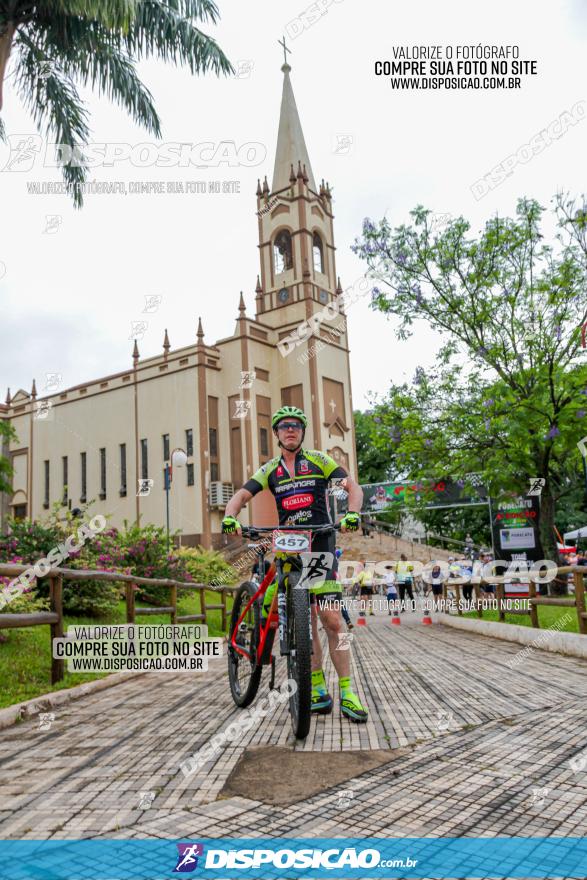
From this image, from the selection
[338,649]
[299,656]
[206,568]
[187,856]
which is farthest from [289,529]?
[206,568]

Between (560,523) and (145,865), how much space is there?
42645 millimetres

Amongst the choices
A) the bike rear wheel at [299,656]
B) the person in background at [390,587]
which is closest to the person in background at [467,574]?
the person in background at [390,587]

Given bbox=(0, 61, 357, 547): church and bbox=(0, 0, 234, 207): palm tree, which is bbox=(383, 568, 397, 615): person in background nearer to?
bbox=(0, 0, 234, 207): palm tree

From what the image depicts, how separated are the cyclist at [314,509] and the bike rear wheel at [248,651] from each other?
0.20 meters

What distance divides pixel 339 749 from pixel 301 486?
5.76 feet

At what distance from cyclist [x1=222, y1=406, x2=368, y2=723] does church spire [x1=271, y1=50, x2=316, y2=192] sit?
4219cm

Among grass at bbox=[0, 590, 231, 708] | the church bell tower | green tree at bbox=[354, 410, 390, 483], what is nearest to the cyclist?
grass at bbox=[0, 590, 231, 708]

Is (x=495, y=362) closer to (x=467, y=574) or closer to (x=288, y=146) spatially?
(x=467, y=574)

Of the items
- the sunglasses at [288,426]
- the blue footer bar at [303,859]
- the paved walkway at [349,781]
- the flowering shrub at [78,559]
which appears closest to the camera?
the blue footer bar at [303,859]

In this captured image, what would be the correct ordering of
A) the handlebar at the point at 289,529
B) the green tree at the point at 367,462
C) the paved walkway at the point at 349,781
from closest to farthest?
1. the paved walkway at the point at 349,781
2. the handlebar at the point at 289,529
3. the green tree at the point at 367,462

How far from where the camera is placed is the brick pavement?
2547 millimetres

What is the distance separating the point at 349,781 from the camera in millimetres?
2980

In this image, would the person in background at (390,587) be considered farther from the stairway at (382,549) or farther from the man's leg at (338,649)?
the man's leg at (338,649)

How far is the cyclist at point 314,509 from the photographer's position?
4.43 meters
